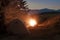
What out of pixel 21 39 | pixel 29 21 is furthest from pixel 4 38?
pixel 29 21

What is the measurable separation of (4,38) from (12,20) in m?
2.99

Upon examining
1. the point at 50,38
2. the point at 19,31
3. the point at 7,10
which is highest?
the point at 7,10

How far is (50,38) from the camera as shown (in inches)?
626

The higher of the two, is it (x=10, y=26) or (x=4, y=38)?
(x=10, y=26)

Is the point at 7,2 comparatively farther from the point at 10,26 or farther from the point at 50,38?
the point at 50,38

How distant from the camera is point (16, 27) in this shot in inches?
741

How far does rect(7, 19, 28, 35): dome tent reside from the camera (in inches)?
723

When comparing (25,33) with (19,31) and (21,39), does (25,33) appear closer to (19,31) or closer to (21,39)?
(19,31)

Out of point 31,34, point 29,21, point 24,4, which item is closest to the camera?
point 31,34

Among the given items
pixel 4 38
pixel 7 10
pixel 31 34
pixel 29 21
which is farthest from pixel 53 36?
pixel 29 21

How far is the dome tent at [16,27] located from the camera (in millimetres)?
18367

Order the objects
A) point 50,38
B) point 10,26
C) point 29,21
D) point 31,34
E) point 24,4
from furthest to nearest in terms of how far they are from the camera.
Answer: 1. point 29,21
2. point 24,4
3. point 10,26
4. point 31,34
5. point 50,38

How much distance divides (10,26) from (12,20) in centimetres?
62

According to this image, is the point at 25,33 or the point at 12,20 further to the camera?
the point at 12,20
